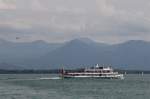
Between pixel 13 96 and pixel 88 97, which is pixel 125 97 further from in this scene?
pixel 13 96

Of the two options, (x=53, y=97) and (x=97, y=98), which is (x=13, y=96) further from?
(x=97, y=98)

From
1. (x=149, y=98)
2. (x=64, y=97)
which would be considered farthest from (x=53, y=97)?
(x=149, y=98)

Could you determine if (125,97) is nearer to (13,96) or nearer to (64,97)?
(64,97)

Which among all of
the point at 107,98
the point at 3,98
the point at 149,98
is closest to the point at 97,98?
the point at 107,98

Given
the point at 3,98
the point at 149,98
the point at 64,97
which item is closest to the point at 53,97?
the point at 64,97

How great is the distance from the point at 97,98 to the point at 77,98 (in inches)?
157

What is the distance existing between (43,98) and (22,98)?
413 cm

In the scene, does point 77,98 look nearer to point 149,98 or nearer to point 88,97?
point 88,97

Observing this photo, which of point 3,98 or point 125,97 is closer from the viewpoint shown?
point 3,98

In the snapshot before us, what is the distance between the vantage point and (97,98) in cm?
12531

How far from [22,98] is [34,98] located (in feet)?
7.57

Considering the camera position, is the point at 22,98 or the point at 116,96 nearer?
the point at 22,98

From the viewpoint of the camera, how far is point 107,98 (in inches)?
4953

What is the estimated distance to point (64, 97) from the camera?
128 m
